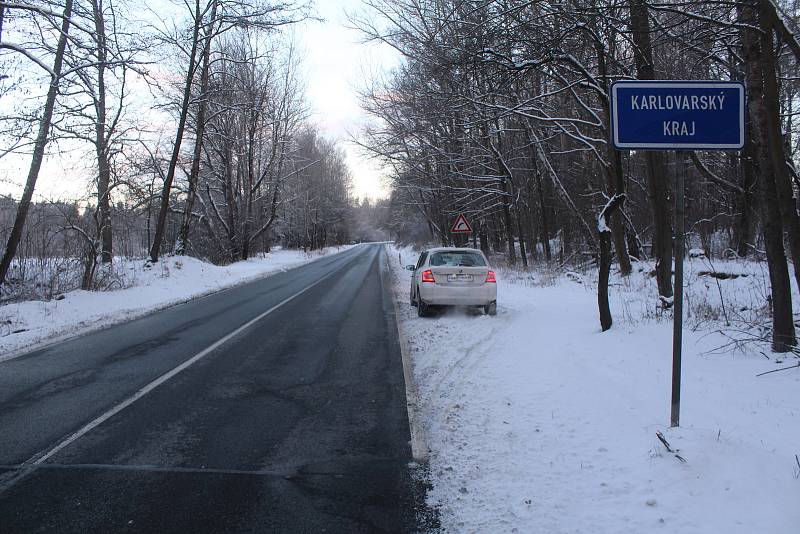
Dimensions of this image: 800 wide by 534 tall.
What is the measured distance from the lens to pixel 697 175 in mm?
21875

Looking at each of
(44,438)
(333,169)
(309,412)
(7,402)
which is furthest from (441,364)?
(333,169)

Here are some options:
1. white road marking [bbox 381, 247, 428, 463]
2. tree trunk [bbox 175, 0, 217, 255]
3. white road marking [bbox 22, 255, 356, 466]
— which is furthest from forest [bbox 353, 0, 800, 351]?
tree trunk [bbox 175, 0, 217, 255]

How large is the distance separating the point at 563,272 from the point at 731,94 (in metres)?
15.2

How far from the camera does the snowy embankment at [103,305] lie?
33.8ft

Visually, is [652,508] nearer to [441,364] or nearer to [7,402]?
[441,364]

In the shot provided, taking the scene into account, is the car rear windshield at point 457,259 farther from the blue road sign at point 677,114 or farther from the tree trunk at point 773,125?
the blue road sign at point 677,114

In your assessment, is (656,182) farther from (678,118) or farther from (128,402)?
(128,402)

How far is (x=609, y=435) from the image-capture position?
4371 mm

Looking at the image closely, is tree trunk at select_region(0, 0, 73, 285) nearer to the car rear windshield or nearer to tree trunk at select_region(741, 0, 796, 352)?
the car rear windshield

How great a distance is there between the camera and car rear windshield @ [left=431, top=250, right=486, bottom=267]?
11477 millimetres

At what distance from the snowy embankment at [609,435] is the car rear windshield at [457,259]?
333 centimetres

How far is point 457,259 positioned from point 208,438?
776 cm

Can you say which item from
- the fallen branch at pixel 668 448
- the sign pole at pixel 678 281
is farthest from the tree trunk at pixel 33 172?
the fallen branch at pixel 668 448

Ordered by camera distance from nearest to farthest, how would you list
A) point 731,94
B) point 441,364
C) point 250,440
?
point 731,94
point 250,440
point 441,364
